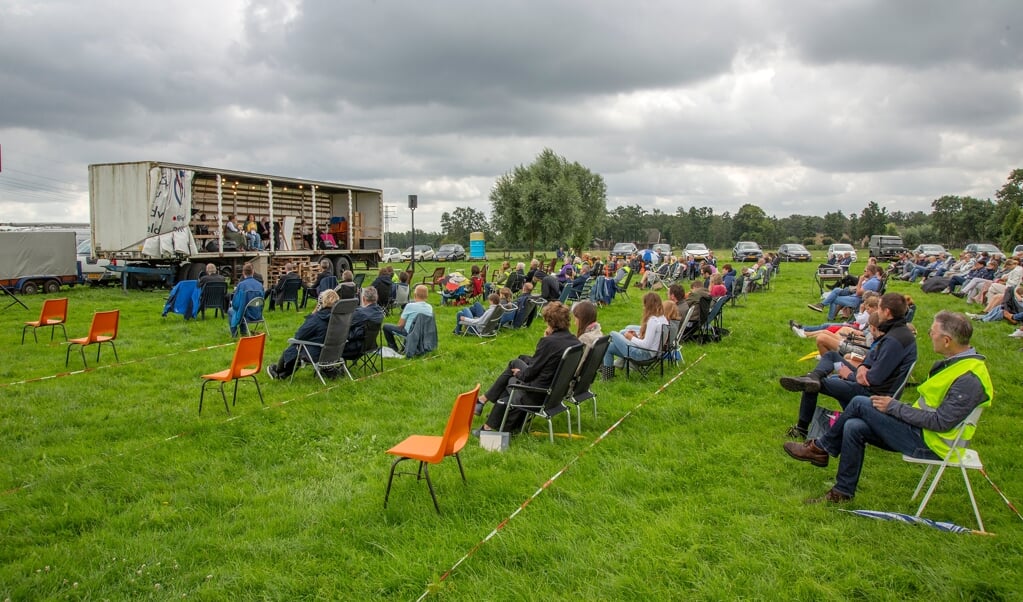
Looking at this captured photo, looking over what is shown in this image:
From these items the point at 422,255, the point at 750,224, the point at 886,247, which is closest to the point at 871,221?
the point at 750,224

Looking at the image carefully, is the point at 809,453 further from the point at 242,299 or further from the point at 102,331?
the point at 242,299

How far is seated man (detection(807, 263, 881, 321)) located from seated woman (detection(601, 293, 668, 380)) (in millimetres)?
6029

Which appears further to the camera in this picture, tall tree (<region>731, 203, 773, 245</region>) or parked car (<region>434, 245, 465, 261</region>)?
tall tree (<region>731, 203, 773, 245</region>)

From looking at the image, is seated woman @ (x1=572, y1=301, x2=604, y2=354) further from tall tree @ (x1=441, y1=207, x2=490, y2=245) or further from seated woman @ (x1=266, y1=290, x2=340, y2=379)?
tall tree @ (x1=441, y1=207, x2=490, y2=245)

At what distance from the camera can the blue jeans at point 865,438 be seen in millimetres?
3711

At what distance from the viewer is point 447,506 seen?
384 centimetres

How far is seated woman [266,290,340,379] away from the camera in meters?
6.90

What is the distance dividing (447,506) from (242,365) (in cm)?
317

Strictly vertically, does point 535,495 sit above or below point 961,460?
below

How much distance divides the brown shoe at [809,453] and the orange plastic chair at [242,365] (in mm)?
4744

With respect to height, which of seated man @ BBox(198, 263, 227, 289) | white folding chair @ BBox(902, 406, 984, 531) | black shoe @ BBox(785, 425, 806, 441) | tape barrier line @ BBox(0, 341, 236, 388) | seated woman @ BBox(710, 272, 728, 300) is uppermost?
seated man @ BBox(198, 263, 227, 289)

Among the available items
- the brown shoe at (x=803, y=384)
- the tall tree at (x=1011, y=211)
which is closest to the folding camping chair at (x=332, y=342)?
the brown shoe at (x=803, y=384)

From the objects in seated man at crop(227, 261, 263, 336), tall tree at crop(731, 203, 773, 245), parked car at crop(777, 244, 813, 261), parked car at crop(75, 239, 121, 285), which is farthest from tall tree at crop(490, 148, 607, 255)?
tall tree at crop(731, 203, 773, 245)

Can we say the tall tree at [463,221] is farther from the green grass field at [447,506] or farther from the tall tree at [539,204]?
the green grass field at [447,506]
